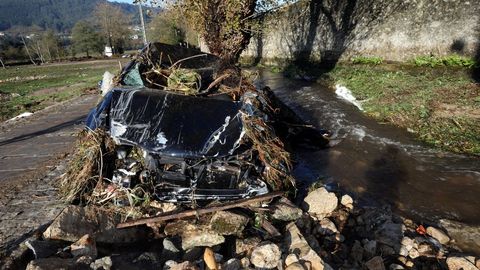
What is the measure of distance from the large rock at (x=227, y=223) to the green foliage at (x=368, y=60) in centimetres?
1216

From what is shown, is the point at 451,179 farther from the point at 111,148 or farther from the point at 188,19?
the point at 188,19

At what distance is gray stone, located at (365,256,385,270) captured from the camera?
3809 millimetres

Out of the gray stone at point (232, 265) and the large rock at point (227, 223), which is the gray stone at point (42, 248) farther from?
the gray stone at point (232, 265)

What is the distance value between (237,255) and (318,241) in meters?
1.16

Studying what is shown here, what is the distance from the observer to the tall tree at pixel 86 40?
5472 centimetres

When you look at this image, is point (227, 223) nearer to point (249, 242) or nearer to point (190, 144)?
point (249, 242)

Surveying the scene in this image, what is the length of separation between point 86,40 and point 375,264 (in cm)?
5900

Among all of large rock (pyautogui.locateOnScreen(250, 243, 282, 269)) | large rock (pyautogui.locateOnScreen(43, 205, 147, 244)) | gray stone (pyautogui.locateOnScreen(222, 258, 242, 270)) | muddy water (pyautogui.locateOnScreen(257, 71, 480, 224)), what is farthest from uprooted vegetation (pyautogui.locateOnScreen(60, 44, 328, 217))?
muddy water (pyautogui.locateOnScreen(257, 71, 480, 224))

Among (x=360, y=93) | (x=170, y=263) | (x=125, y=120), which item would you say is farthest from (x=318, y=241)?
(x=360, y=93)

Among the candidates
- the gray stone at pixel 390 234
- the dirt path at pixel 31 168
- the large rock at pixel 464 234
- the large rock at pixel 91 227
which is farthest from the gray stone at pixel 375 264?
the dirt path at pixel 31 168

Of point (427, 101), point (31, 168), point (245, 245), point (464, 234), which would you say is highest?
point (427, 101)

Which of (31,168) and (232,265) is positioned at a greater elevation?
(232,265)

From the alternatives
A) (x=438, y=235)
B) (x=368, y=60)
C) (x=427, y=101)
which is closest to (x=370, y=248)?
(x=438, y=235)

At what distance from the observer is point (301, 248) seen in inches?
148
